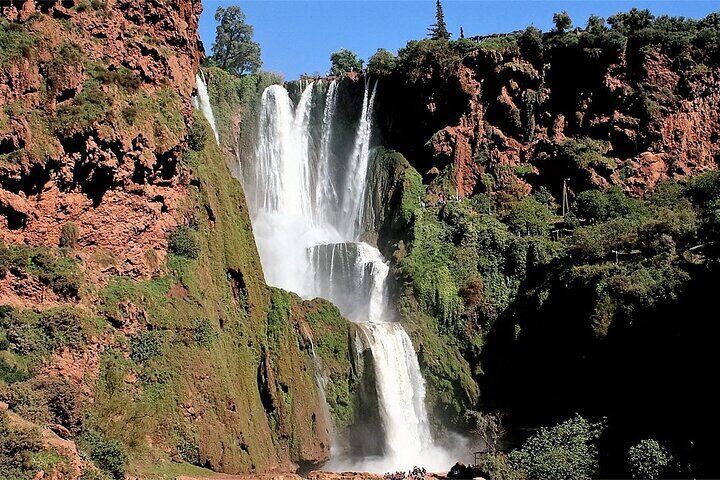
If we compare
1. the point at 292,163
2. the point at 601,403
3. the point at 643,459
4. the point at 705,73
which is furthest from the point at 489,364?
the point at 705,73

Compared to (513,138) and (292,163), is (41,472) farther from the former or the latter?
(513,138)

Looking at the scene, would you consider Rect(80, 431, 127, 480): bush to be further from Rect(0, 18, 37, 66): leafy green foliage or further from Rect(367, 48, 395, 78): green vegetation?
Rect(367, 48, 395, 78): green vegetation

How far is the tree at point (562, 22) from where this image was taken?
4904 centimetres

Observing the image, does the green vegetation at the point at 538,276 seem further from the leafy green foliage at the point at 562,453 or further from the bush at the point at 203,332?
the bush at the point at 203,332

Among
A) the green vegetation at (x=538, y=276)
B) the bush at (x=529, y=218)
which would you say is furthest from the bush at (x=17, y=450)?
the bush at (x=529, y=218)

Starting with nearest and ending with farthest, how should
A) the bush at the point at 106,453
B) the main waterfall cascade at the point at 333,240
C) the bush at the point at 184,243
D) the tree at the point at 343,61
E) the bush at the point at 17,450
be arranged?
the bush at the point at 17,450 → the bush at the point at 106,453 → the bush at the point at 184,243 → the main waterfall cascade at the point at 333,240 → the tree at the point at 343,61

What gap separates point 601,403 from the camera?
33.1m

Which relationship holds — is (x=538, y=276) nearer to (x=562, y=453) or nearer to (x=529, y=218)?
(x=529, y=218)

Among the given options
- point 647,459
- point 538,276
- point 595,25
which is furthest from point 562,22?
point 647,459

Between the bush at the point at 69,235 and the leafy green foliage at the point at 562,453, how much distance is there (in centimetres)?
1968

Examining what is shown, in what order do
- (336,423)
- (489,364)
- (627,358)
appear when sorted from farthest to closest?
(489,364) < (336,423) < (627,358)

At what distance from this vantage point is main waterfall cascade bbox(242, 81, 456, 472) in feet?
118

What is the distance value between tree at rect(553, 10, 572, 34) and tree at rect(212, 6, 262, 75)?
34503 millimetres

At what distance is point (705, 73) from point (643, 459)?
29.4 meters
